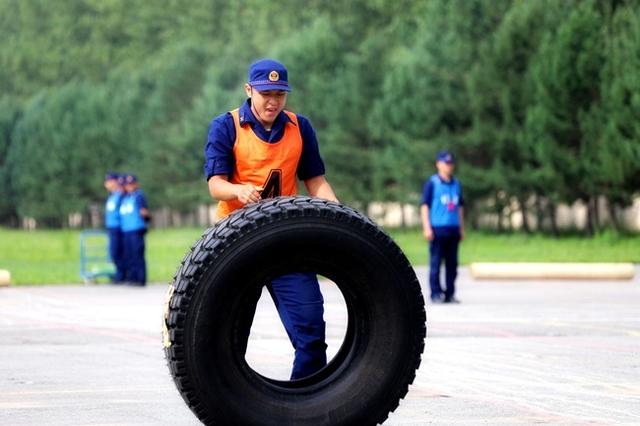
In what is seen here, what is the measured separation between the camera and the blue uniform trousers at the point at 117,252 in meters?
27.7

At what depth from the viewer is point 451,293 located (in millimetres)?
20781

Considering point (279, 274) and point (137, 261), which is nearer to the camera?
point (279, 274)

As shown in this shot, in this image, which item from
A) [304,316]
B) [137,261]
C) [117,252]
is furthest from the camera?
[117,252]

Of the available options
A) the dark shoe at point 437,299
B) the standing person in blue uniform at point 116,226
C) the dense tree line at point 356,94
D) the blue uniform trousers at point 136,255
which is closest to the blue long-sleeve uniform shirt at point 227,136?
the dark shoe at point 437,299

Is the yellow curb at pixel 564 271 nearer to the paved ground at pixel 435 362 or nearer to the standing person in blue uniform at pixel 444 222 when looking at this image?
the paved ground at pixel 435 362

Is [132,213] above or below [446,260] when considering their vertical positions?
above

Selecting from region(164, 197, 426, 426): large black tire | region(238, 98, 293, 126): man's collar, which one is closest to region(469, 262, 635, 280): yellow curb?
region(238, 98, 293, 126): man's collar

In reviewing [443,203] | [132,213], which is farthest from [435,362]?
[132,213]

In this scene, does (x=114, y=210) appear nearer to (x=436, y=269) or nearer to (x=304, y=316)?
(x=436, y=269)


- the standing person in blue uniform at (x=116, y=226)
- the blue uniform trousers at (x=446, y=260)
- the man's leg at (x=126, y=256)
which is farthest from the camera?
the standing person in blue uniform at (x=116, y=226)

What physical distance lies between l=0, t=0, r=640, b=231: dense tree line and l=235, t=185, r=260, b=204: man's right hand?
3814cm

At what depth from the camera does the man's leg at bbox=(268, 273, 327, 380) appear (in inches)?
320

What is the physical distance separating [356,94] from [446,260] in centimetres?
5561

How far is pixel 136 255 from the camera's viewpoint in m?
26.3
